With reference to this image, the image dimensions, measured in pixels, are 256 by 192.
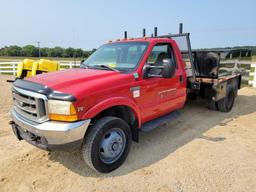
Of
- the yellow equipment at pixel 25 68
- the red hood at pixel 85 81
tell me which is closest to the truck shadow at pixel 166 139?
the red hood at pixel 85 81

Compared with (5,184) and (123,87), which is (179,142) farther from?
(5,184)

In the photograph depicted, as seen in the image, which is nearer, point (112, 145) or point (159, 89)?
point (112, 145)

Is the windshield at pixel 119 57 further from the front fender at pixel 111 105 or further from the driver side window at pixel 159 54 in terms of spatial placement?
the front fender at pixel 111 105

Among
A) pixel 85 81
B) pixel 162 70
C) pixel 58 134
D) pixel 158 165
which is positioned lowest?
pixel 158 165

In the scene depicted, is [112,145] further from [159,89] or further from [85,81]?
[159,89]

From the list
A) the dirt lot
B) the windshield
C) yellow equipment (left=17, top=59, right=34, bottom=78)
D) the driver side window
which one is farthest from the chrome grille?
yellow equipment (left=17, top=59, right=34, bottom=78)

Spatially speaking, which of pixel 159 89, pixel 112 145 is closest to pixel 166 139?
pixel 159 89

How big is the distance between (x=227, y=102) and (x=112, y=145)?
433 centimetres

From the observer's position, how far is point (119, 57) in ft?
13.0

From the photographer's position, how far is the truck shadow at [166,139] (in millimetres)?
3353

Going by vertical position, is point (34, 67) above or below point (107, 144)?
above

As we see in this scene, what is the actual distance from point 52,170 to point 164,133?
2.42 m

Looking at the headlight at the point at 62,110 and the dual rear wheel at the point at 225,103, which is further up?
the headlight at the point at 62,110

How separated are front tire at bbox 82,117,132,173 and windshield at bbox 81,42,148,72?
98cm
